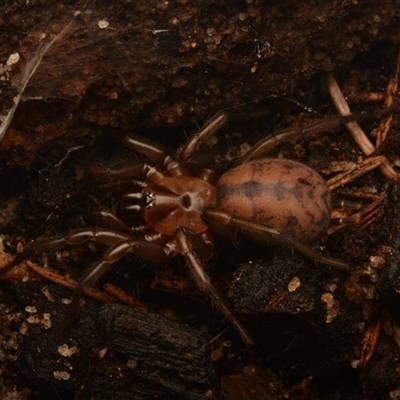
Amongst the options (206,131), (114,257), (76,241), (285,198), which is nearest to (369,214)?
(285,198)

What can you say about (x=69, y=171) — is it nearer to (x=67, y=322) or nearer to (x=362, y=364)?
(x=67, y=322)

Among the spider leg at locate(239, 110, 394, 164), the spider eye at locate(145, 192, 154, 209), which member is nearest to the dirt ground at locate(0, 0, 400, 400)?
the spider leg at locate(239, 110, 394, 164)

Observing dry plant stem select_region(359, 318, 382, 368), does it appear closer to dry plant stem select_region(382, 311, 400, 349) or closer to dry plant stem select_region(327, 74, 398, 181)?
dry plant stem select_region(382, 311, 400, 349)

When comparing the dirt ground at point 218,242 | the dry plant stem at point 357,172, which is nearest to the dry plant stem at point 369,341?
the dirt ground at point 218,242

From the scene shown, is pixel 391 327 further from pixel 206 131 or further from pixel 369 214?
pixel 206 131

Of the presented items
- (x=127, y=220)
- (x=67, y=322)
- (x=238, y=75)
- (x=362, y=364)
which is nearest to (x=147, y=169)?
(x=127, y=220)
